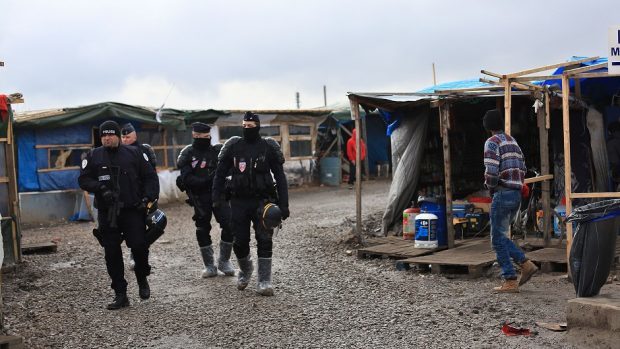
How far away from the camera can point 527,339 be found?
5898 mm

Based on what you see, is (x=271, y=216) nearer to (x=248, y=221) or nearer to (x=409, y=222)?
(x=248, y=221)

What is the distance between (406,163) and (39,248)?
617cm

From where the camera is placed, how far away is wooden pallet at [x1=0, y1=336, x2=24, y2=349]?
5.75 metres

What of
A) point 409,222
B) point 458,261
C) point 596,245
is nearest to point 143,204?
point 458,261

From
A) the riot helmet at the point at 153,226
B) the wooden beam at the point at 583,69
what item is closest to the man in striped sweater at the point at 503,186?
the wooden beam at the point at 583,69

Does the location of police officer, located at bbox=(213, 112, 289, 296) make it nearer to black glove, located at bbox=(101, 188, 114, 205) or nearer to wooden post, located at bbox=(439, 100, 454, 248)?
black glove, located at bbox=(101, 188, 114, 205)

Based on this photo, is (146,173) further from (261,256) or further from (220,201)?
(261,256)

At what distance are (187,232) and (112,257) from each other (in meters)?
6.72

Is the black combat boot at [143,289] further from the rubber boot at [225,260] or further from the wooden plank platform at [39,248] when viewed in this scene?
the wooden plank platform at [39,248]

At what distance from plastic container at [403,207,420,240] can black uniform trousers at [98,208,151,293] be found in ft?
16.1

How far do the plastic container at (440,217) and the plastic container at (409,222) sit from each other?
13.6 inches

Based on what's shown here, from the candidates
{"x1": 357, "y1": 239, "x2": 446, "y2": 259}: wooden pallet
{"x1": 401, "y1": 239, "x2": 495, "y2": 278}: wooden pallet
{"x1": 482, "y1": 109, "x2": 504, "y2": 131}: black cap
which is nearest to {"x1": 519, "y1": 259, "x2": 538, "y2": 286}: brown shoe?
{"x1": 401, "y1": 239, "x2": 495, "y2": 278}: wooden pallet

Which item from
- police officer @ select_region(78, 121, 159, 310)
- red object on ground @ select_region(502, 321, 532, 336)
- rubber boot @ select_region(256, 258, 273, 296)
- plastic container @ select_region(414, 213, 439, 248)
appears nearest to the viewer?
red object on ground @ select_region(502, 321, 532, 336)

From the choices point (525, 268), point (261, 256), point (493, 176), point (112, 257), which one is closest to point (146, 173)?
point (112, 257)
